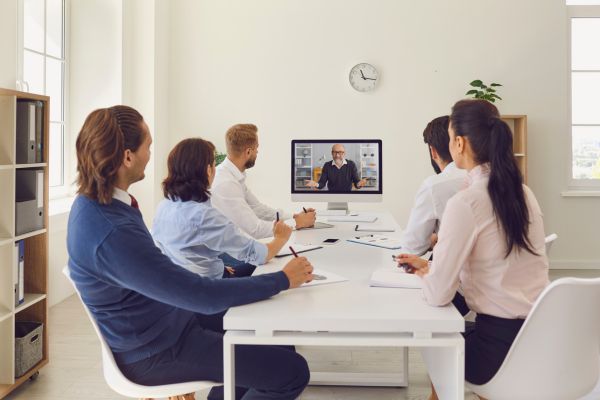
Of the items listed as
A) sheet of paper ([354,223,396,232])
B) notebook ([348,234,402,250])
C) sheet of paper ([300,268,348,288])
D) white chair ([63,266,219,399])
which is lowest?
white chair ([63,266,219,399])

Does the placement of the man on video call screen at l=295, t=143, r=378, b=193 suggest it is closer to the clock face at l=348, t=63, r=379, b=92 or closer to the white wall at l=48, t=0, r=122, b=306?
the clock face at l=348, t=63, r=379, b=92

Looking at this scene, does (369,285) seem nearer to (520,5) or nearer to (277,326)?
(277,326)

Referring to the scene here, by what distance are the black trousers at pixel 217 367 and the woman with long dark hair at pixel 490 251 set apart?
45 cm

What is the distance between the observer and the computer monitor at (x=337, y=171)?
3.51 metres

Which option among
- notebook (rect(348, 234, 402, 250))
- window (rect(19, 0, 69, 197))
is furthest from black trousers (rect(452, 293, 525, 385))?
window (rect(19, 0, 69, 197))

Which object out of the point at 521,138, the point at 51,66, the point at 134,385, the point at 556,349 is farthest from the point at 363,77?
the point at 134,385

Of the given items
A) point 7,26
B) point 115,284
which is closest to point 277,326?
point 115,284

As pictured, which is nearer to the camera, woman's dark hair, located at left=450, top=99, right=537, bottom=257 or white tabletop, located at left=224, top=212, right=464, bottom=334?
white tabletop, located at left=224, top=212, right=464, bottom=334

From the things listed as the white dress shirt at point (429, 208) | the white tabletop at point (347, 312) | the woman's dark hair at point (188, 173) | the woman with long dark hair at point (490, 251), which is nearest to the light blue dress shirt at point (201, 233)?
the woman's dark hair at point (188, 173)

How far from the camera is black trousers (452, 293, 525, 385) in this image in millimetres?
1571

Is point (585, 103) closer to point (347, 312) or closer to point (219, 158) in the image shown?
point (219, 158)

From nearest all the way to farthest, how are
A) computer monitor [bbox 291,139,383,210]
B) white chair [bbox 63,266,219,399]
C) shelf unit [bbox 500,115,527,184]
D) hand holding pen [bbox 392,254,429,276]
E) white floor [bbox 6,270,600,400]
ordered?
white chair [bbox 63,266,219,399]
hand holding pen [bbox 392,254,429,276]
white floor [bbox 6,270,600,400]
computer monitor [bbox 291,139,383,210]
shelf unit [bbox 500,115,527,184]

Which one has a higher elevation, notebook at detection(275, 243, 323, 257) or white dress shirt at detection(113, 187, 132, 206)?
white dress shirt at detection(113, 187, 132, 206)

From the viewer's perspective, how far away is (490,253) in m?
1.55
